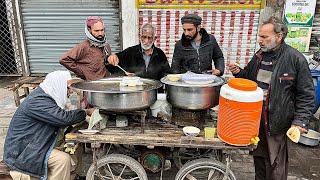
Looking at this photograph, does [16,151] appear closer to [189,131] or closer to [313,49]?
[189,131]

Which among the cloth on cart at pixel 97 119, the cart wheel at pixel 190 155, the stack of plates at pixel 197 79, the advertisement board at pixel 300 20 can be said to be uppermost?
the advertisement board at pixel 300 20

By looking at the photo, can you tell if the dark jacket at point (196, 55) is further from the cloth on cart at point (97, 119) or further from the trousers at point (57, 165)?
the trousers at point (57, 165)

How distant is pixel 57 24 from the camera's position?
7184mm

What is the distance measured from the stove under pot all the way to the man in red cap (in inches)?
51.0

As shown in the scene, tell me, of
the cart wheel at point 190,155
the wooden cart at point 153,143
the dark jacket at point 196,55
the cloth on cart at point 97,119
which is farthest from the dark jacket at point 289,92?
the cloth on cart at point 97,119

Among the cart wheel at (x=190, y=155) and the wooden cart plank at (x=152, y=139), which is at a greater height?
the wooden cart plank at (x=152, y=139)

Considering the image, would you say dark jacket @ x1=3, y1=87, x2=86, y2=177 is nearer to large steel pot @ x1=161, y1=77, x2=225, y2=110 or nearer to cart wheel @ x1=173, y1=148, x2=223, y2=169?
large steel pot @ x1=161, y1=77, x2=225, y2=110

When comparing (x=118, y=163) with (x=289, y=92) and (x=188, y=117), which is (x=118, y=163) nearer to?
(x=188, y=117)

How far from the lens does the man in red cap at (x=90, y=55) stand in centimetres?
390

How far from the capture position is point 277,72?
9.88 ft

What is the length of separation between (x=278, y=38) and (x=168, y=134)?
147 cm

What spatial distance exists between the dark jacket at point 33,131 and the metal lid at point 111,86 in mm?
331

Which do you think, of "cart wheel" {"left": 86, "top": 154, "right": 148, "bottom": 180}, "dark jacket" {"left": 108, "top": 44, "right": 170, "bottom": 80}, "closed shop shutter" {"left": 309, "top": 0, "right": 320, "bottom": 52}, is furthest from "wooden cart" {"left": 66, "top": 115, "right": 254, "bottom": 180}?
"closed shop shutter" {"left": 309, "top": 0, "right": 320, "bottom": 52}

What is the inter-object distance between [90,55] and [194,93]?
1704mm
